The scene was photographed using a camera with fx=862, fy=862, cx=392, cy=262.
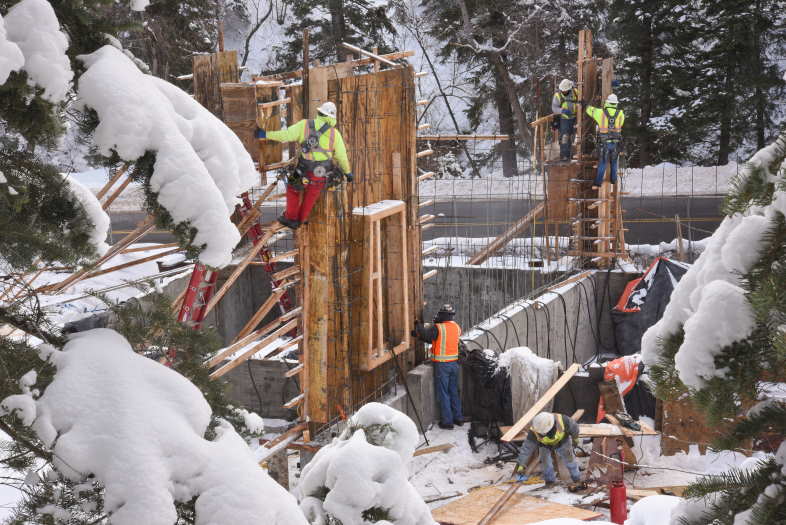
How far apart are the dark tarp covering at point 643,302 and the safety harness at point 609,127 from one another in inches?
98.1

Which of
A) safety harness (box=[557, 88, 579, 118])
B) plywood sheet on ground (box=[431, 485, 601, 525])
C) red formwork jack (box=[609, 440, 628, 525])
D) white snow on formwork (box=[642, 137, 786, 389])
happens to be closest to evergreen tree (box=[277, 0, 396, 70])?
safety harness (box=[557, 88, 579, 118])

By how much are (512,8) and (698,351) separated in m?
29.8

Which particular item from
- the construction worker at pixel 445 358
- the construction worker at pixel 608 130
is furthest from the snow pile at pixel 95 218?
the construction worker at pixel 608 130

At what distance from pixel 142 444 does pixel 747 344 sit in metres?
2.75

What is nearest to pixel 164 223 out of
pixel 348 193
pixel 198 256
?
pixel 198 256

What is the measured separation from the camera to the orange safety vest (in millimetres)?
11656

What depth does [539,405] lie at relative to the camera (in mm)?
11414

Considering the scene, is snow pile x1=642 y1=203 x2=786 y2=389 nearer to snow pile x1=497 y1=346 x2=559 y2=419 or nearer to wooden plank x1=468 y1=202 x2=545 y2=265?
snow pile x1=497 y1=346 x2=559 y2=419

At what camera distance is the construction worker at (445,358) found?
11664 millimetres

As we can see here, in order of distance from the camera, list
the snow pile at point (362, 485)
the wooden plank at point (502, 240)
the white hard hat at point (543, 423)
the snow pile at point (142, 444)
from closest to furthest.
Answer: the snow pile at point (142, 444)
the snow pile at point (362, 485)
the white hard hat at point (543, 423)
the wooden plank at point (502, 240)

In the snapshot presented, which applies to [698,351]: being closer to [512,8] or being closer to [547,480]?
[547,480]

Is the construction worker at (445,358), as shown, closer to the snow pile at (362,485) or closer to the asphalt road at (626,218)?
the snow pile at (362,485)

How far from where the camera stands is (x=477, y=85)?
33.8m

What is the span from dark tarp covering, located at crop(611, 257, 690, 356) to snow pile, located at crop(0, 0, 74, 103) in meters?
13.4
